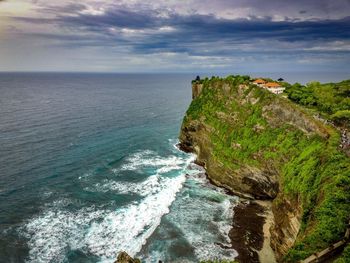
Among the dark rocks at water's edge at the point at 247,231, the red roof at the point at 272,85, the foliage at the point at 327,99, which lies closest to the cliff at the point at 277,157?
the dark rocks at water's edge at the point at 247,231

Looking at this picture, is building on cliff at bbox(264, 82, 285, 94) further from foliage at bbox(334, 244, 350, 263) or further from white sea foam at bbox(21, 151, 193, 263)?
foliage at bbox(334, 244, 350, 263)

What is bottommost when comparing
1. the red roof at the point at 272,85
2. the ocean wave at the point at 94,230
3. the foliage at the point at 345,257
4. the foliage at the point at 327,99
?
the ocean wave at the point at 94,230

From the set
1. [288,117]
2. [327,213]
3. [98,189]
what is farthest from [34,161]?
[327,213]

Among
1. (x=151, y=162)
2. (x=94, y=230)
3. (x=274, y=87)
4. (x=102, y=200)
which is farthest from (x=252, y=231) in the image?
(x=274, y=87)

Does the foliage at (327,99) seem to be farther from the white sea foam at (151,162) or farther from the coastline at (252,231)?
the white sea foam at (151,162)

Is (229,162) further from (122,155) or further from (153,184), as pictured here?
(122,155)
